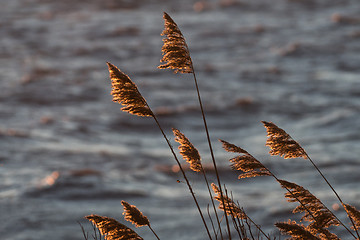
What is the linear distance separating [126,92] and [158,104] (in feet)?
35.9

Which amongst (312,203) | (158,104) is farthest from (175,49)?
(158,104)

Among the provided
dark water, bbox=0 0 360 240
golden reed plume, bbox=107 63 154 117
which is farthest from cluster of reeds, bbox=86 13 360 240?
dark water, bbox=0 0 360 240

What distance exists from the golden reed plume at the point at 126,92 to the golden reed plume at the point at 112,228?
17.6 inches

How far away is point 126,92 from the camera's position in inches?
106

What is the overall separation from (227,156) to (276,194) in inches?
76.6

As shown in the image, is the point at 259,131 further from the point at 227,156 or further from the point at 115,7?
the point at 115,7

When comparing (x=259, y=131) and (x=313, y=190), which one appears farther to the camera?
(x=259, y=131)

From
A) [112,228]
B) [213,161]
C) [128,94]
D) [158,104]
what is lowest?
[158,104]

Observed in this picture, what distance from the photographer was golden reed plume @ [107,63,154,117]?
2.67 m

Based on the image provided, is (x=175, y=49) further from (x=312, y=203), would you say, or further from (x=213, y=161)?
(x=312, y=203)

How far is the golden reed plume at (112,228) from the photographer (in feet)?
8.25

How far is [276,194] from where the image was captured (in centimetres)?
848

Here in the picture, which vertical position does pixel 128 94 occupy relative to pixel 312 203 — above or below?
above

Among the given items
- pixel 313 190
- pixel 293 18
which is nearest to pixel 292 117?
pixel 313 190
